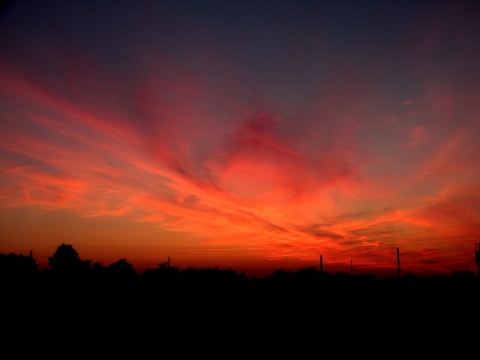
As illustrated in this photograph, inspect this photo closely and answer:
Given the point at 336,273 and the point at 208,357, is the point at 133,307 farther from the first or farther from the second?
the point at 336,273

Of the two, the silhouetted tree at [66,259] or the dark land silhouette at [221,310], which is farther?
the silhouetted tree at [66,259]

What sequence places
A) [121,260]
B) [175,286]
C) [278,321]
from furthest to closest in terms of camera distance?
1. [121,260]
2. [175,286]
3. [278,321]

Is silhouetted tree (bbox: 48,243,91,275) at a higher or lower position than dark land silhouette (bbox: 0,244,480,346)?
higher

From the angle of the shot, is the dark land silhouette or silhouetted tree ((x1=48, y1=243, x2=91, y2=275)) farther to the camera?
silhouetted tree ((x1=48, y1=243, x2=91, y2=275))

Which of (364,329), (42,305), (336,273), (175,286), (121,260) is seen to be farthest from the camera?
(121,260)

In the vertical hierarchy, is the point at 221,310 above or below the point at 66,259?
below

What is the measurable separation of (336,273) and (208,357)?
1577 inches

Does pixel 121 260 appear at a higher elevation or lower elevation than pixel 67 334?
higher

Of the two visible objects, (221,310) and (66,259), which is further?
(66,259)

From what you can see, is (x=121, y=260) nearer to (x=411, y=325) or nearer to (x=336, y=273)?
(x=336, y=273)

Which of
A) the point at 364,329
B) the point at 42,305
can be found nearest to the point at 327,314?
the point at 364,329

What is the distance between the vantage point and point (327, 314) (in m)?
17.8

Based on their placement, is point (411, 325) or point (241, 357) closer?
point (241, 357)

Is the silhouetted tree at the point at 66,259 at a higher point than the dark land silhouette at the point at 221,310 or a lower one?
higher
